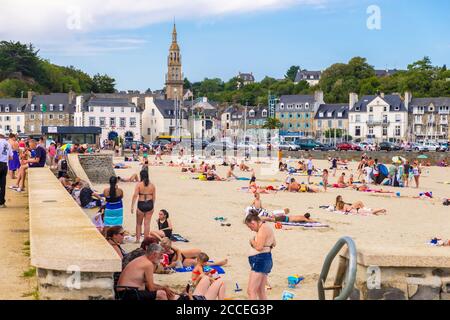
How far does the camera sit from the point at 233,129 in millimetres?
126062

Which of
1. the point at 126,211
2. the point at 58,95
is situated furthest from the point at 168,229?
the point at 58,95

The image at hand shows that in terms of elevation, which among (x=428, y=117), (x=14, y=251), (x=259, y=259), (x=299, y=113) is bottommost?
(x=259, y=259)

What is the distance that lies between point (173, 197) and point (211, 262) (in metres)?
14.7

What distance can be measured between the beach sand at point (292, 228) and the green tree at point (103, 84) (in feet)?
367

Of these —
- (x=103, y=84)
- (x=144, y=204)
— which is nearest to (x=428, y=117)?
(x=103, y=84)

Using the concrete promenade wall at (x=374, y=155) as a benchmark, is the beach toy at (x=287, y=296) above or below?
below

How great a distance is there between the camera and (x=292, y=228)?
18.9m

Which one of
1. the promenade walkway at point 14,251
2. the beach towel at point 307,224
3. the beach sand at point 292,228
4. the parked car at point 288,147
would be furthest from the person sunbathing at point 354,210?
the parked car at point 288,147

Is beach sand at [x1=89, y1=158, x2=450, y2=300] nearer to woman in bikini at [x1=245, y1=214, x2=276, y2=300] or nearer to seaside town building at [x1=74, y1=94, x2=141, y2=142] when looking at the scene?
woman in bikini at [x1=245, y1=214, x2=276, y2=300]

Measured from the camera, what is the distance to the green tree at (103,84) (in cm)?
14462

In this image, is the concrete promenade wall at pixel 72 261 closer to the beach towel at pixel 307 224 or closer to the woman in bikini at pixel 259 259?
the woman in bikini at pixel 259 259

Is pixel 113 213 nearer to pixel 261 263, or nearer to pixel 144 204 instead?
pixel 144 204

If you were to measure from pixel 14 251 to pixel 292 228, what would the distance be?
33.2 ft

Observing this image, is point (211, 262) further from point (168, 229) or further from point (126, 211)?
point (126, 211)
